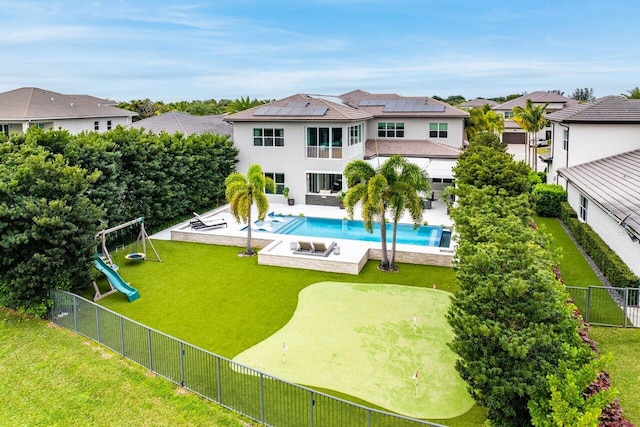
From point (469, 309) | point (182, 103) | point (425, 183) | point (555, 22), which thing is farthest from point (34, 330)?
point (182, 103)

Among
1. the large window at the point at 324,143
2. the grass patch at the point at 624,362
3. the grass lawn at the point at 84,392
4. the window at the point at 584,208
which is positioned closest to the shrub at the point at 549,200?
the window at the point at 584,208

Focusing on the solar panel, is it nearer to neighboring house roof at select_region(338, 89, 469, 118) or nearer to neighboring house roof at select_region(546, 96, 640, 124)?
neighboring house roof at select_region(338, 89, 469, 118)

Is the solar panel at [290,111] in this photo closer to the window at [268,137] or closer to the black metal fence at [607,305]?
the window at [268,137]

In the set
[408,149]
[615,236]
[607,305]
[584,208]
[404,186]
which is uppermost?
[408,149]

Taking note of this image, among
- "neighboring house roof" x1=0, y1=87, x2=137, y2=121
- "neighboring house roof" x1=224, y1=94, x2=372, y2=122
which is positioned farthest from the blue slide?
"neighboring house roof" x1=0, y1=87, x2=137, y2=121

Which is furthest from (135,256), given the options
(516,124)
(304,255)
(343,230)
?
(516,124)

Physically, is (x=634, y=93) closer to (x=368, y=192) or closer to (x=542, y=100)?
(x=542, y=100)

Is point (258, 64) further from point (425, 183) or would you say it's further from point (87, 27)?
point (425, 183)

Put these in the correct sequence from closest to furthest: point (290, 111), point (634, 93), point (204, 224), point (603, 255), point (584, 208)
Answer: point (603, 255)
point (584, 208)
point (204, 224)
point (290, 111)
point (634, 93)
